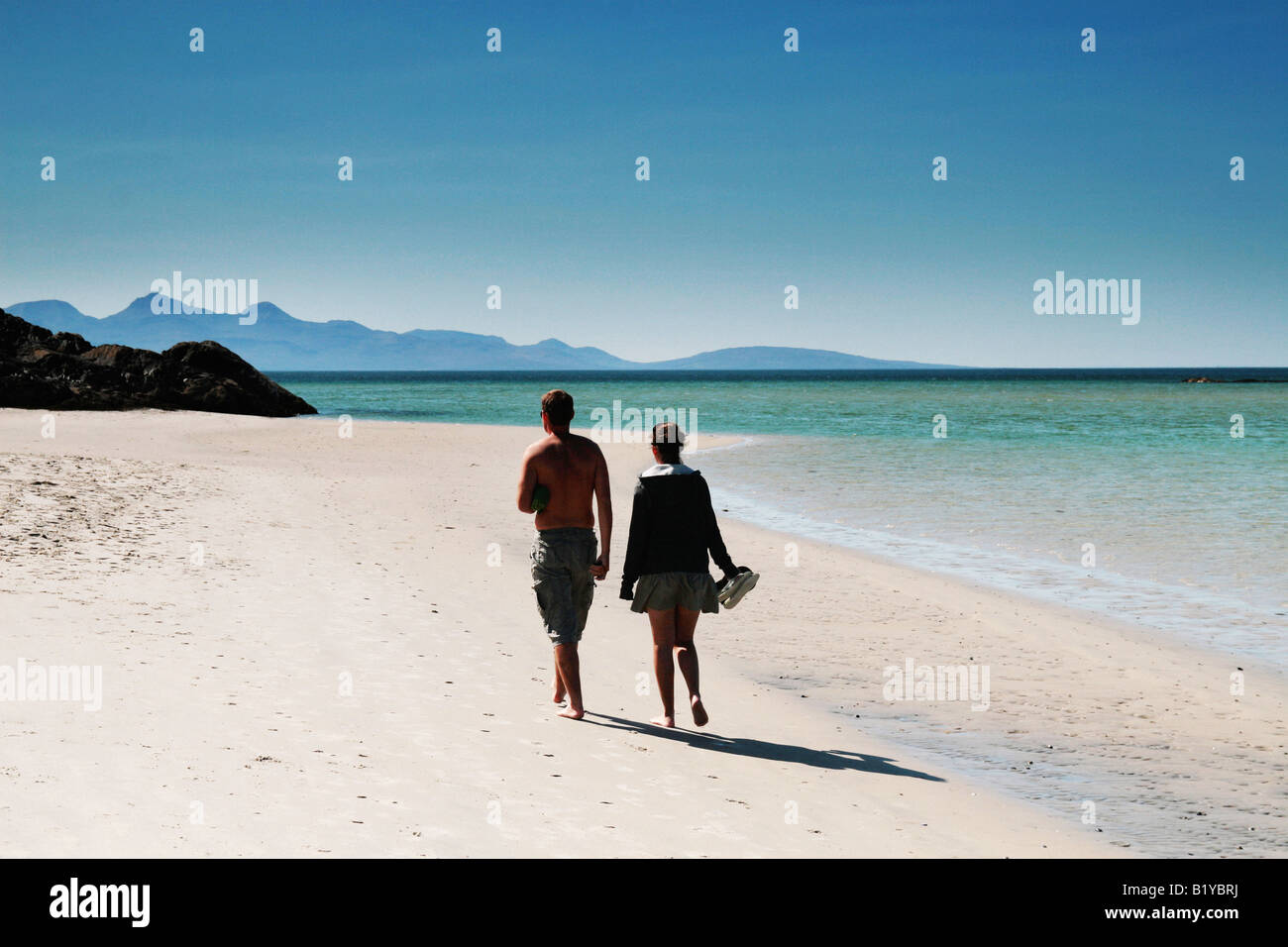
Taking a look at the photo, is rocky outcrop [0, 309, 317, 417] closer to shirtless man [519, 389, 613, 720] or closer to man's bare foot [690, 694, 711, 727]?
shirtless man [519, 389, 613, 720]

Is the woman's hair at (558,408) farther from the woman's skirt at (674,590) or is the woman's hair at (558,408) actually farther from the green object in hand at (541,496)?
the woman's skirt at (674,590)

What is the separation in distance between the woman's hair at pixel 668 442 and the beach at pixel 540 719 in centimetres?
177

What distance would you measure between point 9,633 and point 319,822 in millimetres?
4078

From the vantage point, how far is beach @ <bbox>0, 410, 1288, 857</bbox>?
15.1ft

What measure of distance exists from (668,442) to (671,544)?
646 millimetres

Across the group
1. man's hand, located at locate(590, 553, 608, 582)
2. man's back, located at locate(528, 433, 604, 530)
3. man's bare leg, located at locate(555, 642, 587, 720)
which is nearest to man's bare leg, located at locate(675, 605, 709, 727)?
man's hand, located at locate(590, 553, 608, 582)

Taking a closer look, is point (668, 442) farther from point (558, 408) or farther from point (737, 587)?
point (737, 587)

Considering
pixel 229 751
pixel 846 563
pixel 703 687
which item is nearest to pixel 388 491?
pixel 846 563

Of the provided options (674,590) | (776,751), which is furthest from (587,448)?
(776,751)

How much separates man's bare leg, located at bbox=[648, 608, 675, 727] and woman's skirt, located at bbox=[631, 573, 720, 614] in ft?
0.27

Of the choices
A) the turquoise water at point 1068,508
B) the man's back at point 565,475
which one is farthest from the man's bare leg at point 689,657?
the turquoise water at point 1068,508
